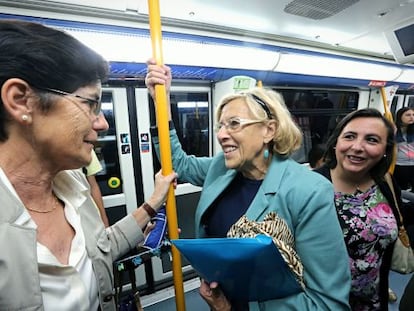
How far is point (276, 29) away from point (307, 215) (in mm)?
1957

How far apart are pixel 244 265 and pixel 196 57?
180cm

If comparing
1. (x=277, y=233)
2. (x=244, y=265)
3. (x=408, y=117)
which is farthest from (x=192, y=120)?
(x=408, y=117)

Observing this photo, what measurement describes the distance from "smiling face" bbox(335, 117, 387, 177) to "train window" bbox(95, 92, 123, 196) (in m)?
2.05

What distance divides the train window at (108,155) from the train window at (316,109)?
2.51 meters

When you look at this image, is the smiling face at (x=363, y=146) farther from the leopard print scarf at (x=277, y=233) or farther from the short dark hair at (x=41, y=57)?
the short dark hair at (x=41, y=57)

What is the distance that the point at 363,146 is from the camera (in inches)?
53.8

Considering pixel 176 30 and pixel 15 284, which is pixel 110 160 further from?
pixel 15 284

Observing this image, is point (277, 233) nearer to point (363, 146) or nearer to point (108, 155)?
point (363, 146)

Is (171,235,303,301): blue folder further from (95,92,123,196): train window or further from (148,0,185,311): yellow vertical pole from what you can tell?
(95,92,123,196): train window

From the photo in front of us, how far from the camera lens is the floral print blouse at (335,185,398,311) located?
3.99ft

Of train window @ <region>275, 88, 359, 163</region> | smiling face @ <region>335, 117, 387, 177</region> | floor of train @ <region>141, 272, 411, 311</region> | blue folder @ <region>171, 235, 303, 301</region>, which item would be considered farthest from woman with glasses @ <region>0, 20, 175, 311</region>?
train window @ <region>275, 88, 359, 163</region>

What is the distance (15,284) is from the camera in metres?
0.58

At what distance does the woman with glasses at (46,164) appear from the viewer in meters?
0.61

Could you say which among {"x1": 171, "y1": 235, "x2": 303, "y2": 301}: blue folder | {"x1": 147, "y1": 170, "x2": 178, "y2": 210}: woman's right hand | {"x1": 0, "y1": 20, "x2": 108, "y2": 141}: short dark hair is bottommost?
{"x1": 171, "y1": 235, "x2": 303, "y2": 301}: blue folder
